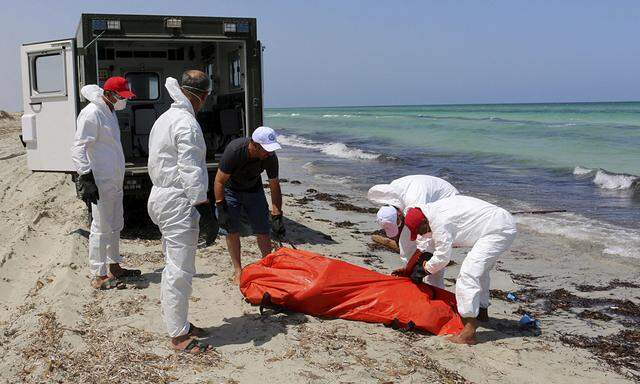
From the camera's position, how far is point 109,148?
643 centimetres

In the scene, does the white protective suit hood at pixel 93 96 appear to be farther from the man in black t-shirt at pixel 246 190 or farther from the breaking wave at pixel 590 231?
the breaking wave at pixel 590 231

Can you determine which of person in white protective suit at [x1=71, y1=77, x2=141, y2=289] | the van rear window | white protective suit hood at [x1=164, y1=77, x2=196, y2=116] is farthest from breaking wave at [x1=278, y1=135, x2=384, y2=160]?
white protective suit hood at [x1=164, y1=77, x2=196, y2=116]

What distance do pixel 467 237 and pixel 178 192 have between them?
230 centimetres

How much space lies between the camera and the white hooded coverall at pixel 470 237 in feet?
17.1

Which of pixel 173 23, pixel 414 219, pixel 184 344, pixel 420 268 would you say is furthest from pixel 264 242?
pixel 173 23

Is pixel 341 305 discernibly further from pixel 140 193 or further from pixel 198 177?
pixel 140 193

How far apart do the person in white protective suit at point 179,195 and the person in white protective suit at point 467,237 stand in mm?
1723

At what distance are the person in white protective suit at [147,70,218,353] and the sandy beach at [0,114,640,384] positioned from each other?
334mm

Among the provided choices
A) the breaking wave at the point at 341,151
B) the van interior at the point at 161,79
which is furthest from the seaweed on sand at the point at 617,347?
the breaking wave at the point at 341,151

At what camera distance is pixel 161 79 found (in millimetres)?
12094

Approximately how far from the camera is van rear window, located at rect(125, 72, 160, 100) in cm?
1203

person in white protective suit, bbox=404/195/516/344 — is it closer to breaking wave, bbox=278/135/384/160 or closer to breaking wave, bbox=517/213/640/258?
breaking wave, bbox=517/213/640/258

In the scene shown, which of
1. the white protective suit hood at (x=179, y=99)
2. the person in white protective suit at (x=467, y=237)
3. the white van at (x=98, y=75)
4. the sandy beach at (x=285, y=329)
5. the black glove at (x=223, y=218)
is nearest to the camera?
the sandy beach at (x=285, y=329)

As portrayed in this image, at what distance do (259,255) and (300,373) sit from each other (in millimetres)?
3606
